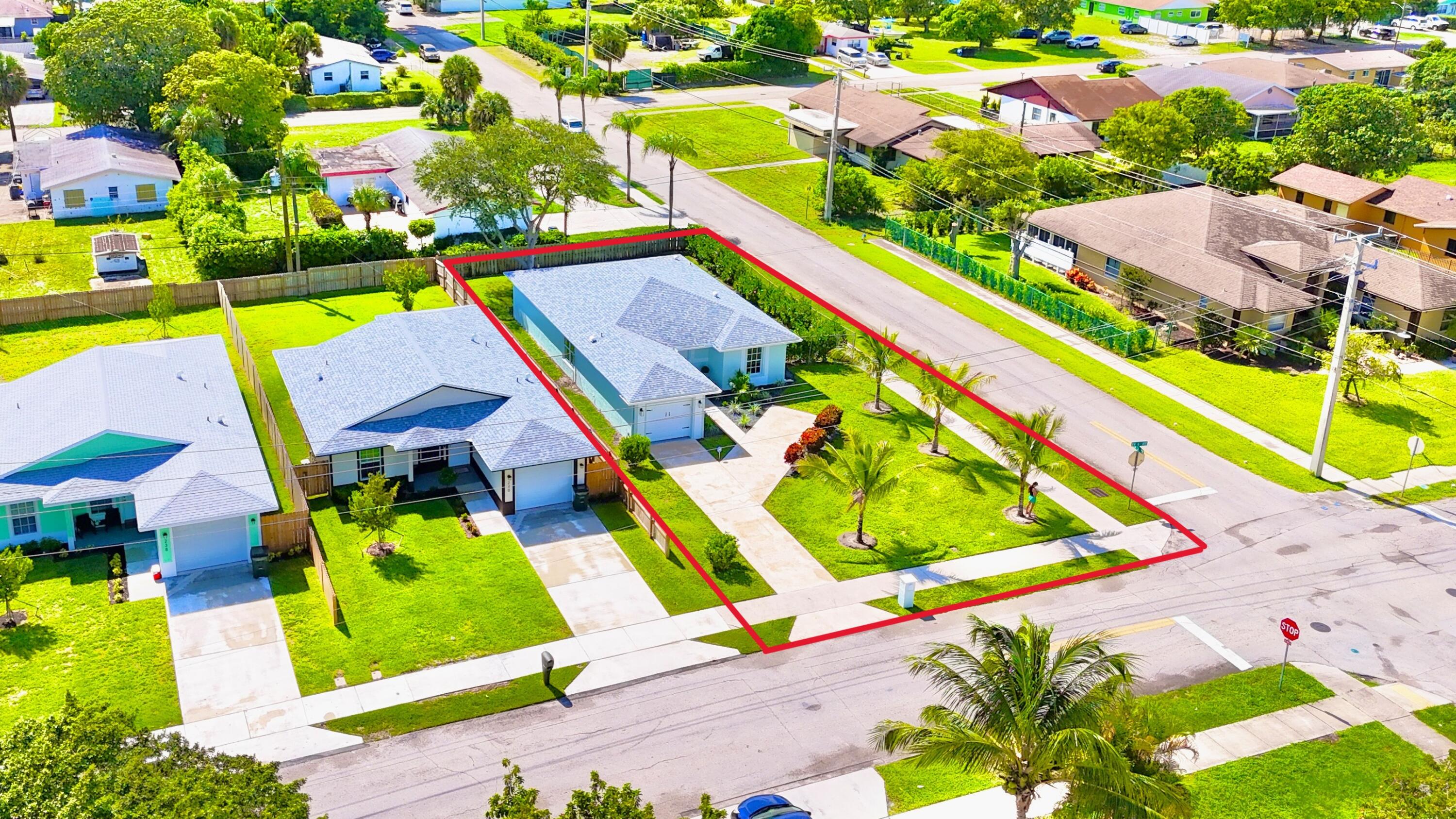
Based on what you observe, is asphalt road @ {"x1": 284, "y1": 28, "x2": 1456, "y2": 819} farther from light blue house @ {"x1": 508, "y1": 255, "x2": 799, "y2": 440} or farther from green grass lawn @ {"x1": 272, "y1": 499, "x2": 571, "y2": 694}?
light blue house @ {"x1": 508, "y1": 255, "x2": 799, "y2": 440}

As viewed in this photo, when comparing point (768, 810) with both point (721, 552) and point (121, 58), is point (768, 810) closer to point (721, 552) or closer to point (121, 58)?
point (721, 552)

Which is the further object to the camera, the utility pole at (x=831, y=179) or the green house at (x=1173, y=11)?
the green house at (x=1173, y=11)

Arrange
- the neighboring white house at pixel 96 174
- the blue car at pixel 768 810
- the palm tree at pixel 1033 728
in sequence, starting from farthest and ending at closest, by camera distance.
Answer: the neighboring white house at pixel 96 174 → the blue car at pixel 768 810 → the palm tree at pixel 1033 728

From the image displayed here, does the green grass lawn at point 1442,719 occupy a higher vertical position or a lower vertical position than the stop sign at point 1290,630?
lower

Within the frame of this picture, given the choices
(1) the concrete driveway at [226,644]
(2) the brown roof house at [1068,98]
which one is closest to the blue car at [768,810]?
(1) the concrete driveway at [226,644]

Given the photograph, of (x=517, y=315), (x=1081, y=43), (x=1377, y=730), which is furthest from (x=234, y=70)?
(x=1081, y=43)

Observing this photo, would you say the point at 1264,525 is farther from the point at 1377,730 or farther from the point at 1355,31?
the point at 1355,31

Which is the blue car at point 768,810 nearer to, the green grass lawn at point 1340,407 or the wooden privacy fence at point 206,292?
the green grass lawn at point 1340,407
